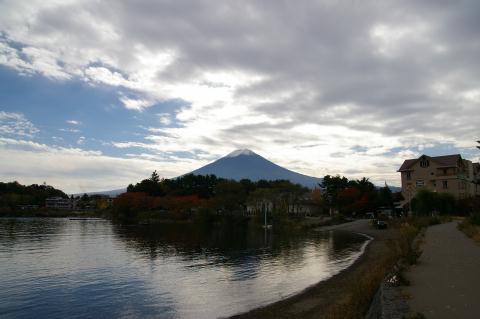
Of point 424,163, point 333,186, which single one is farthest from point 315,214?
→ point 424,163

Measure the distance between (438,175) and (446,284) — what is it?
229ft

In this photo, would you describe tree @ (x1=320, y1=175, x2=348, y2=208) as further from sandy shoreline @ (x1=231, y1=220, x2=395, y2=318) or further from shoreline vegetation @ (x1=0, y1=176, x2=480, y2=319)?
sandy shoreline @ (x1=231, y1=220, x2=395, y2=318)

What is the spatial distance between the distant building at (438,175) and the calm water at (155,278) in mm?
40577

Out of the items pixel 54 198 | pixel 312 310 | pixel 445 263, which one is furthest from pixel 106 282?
pixel 54 198

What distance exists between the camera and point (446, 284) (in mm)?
13828

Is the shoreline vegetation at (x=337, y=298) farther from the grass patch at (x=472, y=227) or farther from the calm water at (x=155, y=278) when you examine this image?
the grass patch at (x=472, y=227)

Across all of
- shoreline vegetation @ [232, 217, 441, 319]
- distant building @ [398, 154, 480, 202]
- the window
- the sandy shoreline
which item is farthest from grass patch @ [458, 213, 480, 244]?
the window

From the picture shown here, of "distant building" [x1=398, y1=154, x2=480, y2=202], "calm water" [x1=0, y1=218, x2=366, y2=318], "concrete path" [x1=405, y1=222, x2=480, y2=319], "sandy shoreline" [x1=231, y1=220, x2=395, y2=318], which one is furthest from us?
"distant building" [x1=398, y1=154, x2=480, y2=202]

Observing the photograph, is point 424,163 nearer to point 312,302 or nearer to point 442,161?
point 442,161

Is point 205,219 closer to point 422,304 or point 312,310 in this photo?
point 312,310

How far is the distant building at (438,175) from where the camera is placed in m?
74.4

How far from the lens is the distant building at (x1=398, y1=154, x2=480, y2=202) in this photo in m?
74.4

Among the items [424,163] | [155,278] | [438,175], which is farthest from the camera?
[424,163]

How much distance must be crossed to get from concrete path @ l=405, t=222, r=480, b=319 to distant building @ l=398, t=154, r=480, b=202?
2189 inches
